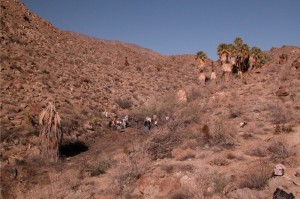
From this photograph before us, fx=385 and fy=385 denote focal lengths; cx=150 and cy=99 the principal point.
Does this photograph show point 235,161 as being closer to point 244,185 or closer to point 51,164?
point 244,185

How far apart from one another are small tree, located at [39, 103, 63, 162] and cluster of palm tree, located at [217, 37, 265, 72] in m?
32.6

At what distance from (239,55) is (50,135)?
113 ft

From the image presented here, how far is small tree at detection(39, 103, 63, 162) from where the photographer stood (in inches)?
878

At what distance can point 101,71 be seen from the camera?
4612 cm

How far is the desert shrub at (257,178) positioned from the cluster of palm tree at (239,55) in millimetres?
39018

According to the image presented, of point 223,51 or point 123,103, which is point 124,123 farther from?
point 223,51

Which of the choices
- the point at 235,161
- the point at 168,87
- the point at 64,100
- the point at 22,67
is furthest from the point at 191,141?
the point at 168,87

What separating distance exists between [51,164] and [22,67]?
1735cm

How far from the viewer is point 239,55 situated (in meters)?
51.1

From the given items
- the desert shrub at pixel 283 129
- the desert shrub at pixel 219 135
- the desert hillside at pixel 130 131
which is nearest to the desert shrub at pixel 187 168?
the desert hillside at pixel 130 131

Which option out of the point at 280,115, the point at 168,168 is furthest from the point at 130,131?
the point at 168,168

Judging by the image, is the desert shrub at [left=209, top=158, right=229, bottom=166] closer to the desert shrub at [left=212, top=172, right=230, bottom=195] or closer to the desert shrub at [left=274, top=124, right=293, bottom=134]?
the desert shrub at [left=212, top=172, right=230, bottom=195]

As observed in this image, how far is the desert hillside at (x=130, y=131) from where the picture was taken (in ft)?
47.2

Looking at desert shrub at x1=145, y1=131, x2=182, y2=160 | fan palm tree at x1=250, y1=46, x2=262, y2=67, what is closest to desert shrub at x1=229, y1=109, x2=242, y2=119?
desert shrub at x1=145, y1=131, x2=182, y2=160
